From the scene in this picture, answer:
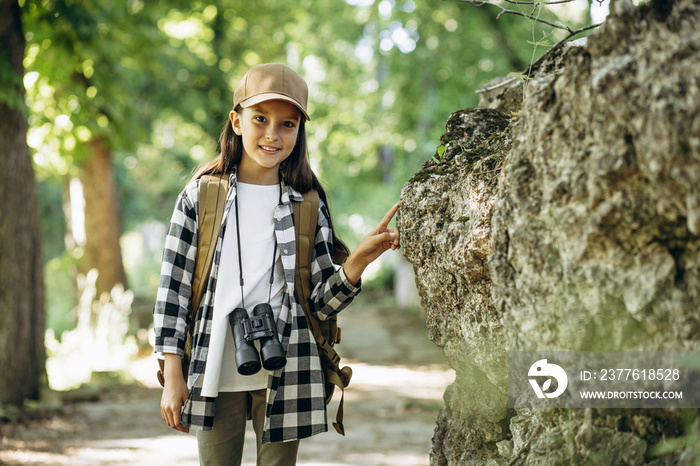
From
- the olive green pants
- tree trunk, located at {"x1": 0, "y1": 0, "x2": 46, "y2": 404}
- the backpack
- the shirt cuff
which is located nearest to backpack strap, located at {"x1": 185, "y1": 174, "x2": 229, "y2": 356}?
the backpack

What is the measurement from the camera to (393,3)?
932 cm

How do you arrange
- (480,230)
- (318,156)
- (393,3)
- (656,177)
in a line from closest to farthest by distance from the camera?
(656,177), (480,230), (393,3), (318,156)

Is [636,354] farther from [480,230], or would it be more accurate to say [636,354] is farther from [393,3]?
[393,3]

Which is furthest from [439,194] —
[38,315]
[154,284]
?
[154,284]

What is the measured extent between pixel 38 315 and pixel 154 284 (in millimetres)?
9763

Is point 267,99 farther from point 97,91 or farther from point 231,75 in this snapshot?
point 231,75

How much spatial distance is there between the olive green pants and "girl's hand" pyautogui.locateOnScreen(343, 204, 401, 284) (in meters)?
0.57

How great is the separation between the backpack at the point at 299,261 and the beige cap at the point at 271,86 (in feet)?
1.07

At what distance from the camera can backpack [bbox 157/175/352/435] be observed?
2324mm

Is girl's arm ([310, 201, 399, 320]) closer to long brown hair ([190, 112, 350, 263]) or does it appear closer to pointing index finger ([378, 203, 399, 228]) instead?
pointing index finger ([378, 203, 399, 228])

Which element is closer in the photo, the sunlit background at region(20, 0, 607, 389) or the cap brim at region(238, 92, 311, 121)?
the cap brim at region(238, 92, 311, 121)

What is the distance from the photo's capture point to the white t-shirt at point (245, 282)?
2246 millimetres

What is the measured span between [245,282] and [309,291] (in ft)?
0.80

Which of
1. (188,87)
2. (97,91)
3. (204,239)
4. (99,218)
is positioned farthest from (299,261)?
(188,87)
